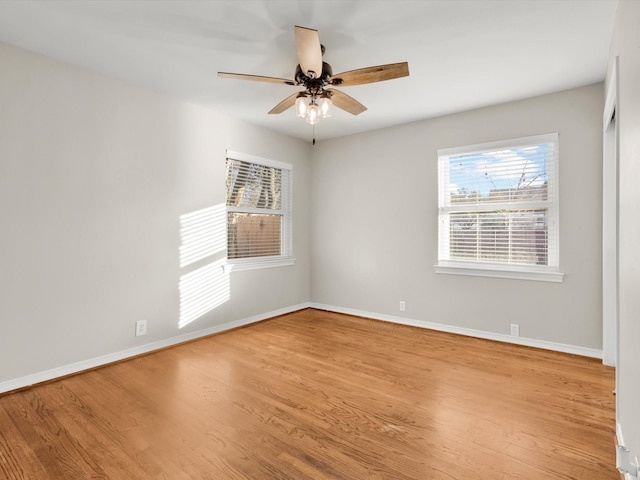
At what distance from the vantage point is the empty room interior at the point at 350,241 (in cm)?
185

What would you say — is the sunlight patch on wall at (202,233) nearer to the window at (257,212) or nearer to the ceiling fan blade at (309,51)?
the window at (257,212)

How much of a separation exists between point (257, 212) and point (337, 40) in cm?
248

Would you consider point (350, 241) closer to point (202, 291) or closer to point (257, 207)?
point (257, 207)

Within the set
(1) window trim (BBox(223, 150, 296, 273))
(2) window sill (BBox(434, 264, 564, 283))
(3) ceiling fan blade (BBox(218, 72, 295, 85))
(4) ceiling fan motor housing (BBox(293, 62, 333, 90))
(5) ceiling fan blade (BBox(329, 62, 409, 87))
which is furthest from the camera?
(1) window trim (BBox(223, 150, 296, 273))

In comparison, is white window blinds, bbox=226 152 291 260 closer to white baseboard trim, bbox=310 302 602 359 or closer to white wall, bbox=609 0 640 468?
white baseboard trim, bbox=310 302 602 359

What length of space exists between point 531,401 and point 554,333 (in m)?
1.29

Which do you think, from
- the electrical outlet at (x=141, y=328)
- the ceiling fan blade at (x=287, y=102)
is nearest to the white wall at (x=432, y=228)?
the ceiling fan blade at (x=287, y=102)

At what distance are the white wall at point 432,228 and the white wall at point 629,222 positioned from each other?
4.75ft

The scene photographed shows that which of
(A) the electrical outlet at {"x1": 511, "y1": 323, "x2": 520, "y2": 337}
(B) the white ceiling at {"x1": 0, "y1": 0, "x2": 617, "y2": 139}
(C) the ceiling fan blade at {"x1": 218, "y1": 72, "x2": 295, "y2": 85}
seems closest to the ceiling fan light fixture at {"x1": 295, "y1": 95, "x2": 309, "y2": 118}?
(C) the ceiling fan blade at {"x1": 218, "y1": 72, "x2": 295, "y2": 85}

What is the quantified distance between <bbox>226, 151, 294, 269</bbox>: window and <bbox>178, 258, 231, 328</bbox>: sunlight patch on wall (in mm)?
237

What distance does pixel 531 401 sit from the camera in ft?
7.67

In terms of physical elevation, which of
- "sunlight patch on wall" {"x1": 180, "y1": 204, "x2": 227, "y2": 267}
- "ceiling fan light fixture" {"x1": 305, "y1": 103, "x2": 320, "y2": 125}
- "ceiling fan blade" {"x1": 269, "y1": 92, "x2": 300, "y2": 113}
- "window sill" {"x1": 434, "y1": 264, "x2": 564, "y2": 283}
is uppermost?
"ceiling fan blade" {"x1": 269, "y1": 92, "x2": 300, "y2": 113}

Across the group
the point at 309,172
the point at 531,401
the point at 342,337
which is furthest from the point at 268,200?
the point at 531,401

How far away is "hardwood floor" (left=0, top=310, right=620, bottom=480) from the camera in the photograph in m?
1.69
